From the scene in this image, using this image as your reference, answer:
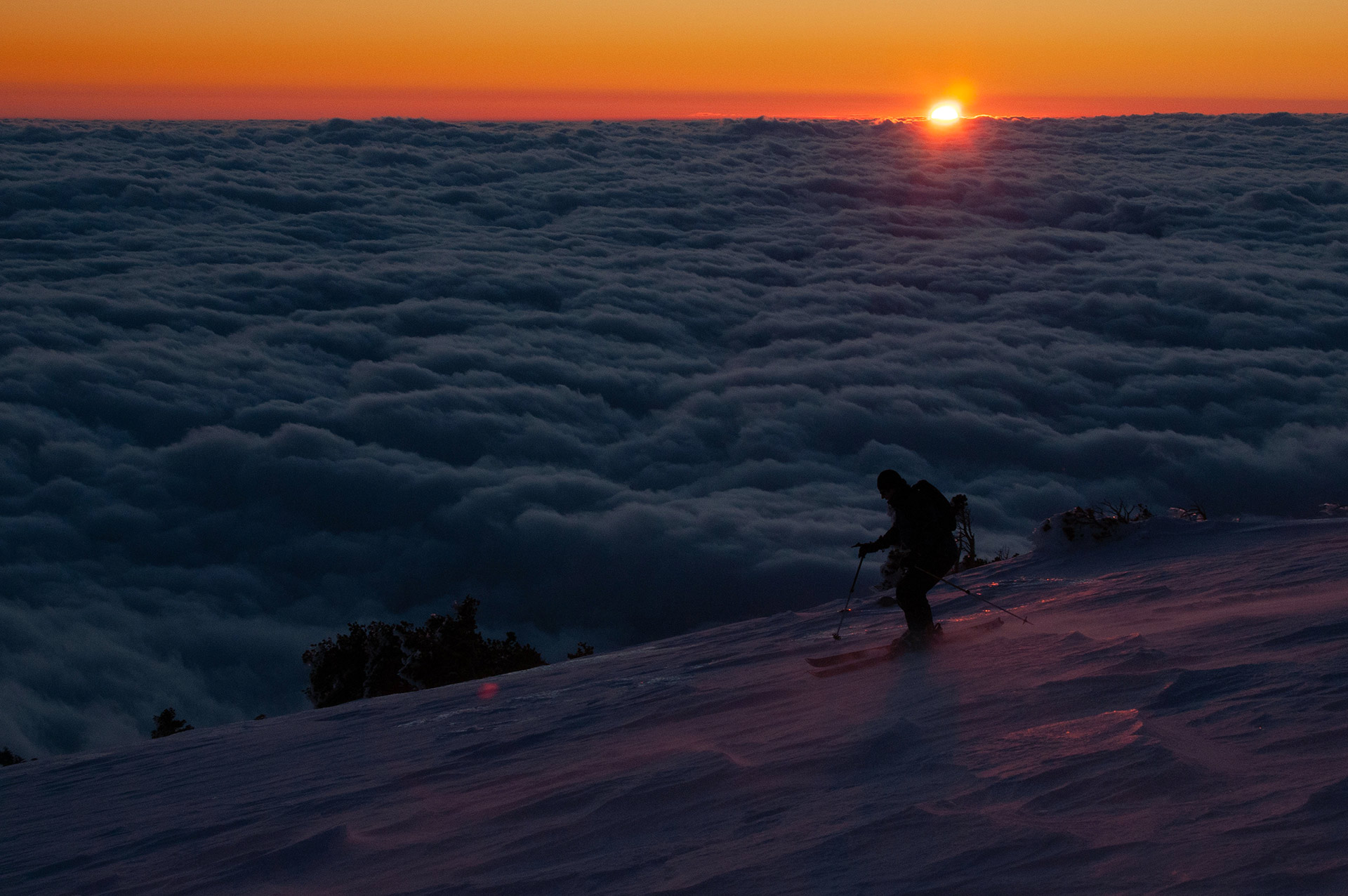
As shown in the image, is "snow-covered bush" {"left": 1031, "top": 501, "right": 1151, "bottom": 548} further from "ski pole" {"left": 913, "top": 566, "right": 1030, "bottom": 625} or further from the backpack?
the backpack

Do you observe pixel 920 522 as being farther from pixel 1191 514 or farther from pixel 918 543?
pixel 1191 514

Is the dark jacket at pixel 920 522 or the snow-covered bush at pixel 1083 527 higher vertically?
→ the dark jacket at pixel 920 522

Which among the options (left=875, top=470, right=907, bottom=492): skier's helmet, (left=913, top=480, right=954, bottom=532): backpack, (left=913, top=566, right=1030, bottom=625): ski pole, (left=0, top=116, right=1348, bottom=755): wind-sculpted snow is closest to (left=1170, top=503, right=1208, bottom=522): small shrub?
(left=913, top=566, right=1030, bottom=625): ski pole

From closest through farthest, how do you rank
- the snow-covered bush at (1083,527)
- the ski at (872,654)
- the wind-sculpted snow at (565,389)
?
the ski at (872,654) < the snow-covered bush at (1083,527) < the wind-sculpted snow at (565,389)

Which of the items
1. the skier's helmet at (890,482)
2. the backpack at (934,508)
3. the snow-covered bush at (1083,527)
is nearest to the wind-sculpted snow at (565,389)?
the snow-covered bush at (1083,527)

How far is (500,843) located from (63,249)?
88.7m

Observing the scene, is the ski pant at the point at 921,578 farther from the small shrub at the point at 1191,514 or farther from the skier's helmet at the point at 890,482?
the small shrub at the point at 1191,514

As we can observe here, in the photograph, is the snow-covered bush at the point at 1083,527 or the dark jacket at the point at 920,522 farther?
the snow-covered bush at the point at 1083,527

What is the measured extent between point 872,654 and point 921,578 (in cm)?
55

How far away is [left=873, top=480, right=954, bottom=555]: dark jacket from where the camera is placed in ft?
20.4

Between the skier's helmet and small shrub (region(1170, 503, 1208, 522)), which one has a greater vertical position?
the skier's helmet

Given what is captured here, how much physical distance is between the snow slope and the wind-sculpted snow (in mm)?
30522

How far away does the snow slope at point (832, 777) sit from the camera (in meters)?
3.06

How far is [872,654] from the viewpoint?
20.7ft
